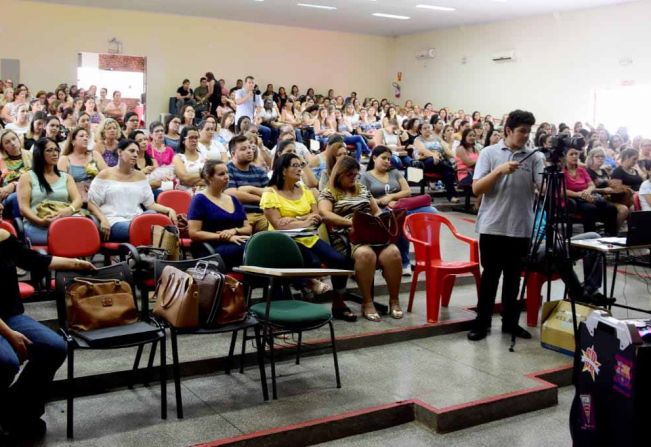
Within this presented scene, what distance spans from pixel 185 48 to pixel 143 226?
13.1 metres

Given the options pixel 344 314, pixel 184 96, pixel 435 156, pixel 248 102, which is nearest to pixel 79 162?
pixel 344 314

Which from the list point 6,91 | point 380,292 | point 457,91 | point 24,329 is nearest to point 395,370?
point 380,292

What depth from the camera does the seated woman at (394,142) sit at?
10.6 metres

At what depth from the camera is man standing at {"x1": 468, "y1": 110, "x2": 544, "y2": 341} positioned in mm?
4555

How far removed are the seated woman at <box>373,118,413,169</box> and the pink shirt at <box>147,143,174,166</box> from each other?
393 cm

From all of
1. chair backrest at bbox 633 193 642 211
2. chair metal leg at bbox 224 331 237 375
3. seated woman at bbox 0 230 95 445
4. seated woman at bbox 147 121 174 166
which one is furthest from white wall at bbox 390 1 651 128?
seated woman at bbox 0 230 95 445

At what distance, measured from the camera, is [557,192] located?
14.8 ft

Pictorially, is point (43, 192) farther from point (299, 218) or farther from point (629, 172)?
point (629, 172)

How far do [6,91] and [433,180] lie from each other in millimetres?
7015

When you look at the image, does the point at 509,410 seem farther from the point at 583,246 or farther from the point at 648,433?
the point at 583,246

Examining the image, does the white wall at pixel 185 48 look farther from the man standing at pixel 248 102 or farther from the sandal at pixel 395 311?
the sandal at pixel 395 311

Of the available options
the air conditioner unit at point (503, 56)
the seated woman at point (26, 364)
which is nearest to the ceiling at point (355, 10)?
the air conditioner unit at point (503, 56)

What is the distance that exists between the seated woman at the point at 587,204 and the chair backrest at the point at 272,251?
471 cm

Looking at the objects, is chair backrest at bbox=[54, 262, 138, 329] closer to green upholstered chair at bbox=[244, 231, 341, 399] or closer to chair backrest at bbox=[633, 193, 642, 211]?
green upholstered chair at bbox=[244, 231, 341, 399]
